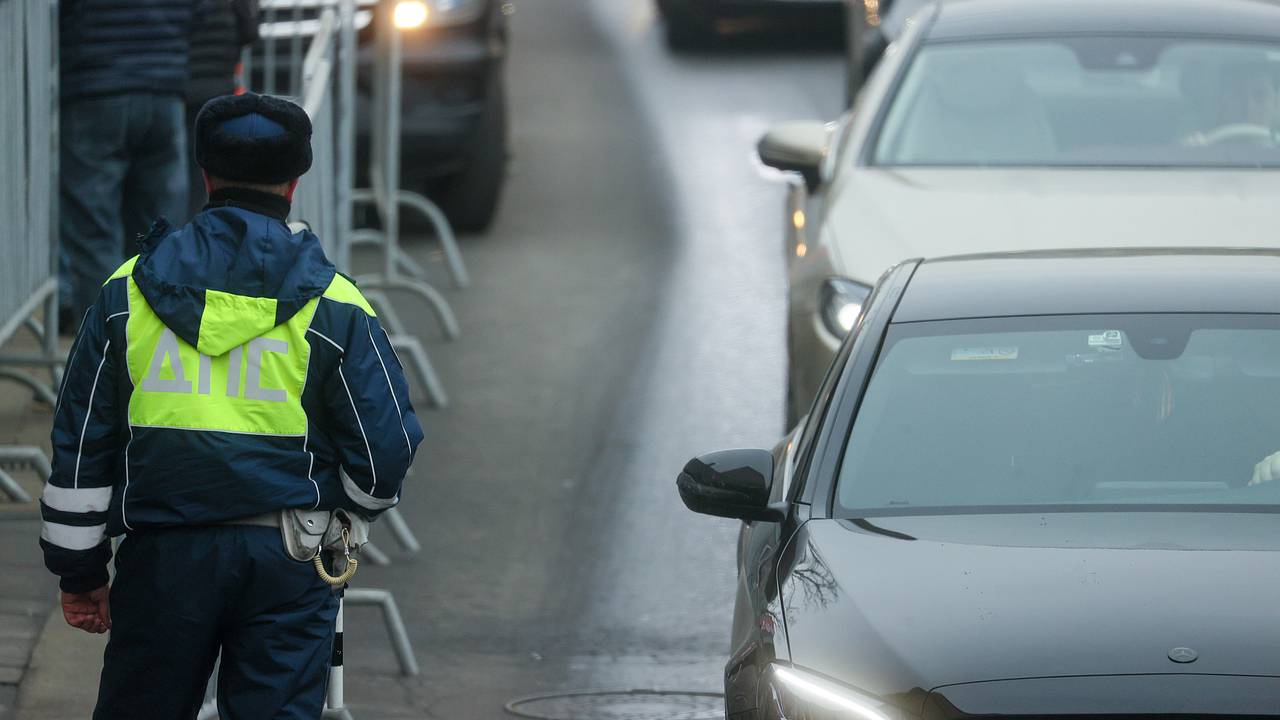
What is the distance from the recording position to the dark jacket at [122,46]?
Result: 300 inches

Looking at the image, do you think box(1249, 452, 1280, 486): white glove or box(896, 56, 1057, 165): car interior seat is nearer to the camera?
box(1249, 452, 1280, 486): white glove

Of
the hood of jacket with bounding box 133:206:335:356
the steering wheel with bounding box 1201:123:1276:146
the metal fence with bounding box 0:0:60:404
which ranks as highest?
the hood of jacket with bounding box 133:206:335:356

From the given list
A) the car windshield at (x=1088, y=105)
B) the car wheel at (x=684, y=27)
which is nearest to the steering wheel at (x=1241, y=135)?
the car windshield at (x=1088, y=105)

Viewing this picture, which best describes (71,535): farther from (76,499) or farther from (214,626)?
(214,626)

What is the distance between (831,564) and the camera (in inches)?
157

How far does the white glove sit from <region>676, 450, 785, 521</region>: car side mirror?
96 cm

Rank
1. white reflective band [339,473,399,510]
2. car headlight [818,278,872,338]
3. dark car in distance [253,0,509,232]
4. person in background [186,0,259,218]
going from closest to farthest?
1. white reflective band [339,473,399,510]
2. car headlight [818,278,872,338]
3. person in background [186,0,259,218]
4. dark car in distance [253,0,509,232]

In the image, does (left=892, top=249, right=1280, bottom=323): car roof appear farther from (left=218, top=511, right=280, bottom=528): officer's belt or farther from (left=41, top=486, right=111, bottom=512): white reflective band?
(left=41, top=486, right=111, bottom=512): white reflective band

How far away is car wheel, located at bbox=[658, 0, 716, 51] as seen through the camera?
16078 mm

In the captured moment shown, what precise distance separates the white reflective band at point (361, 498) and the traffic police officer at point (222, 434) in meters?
0.02

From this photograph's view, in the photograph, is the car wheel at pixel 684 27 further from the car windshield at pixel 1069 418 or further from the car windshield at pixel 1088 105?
the car windshield at pixel 1069 418

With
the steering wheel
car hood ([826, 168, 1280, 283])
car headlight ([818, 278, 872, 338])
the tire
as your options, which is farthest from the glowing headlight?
car headlight ([818, 278, 872, 338])

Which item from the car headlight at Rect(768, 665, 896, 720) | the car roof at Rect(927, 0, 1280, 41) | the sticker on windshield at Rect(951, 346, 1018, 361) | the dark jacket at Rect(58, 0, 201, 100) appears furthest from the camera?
the car roof at Rect(927, 0, 1280, 41)

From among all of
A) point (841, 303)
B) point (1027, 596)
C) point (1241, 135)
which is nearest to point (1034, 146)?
point (1241, 135)
